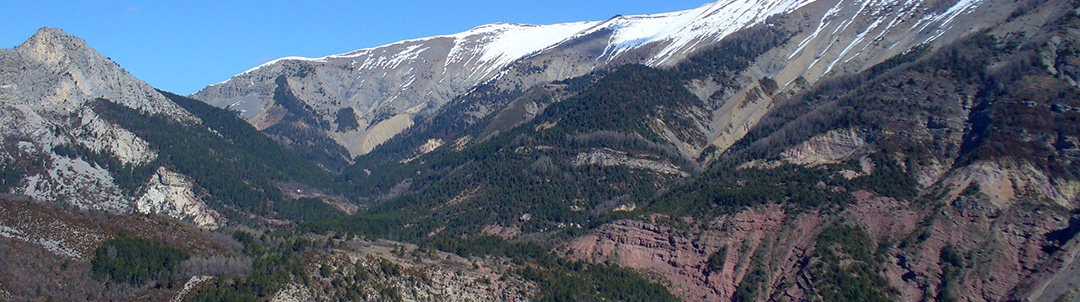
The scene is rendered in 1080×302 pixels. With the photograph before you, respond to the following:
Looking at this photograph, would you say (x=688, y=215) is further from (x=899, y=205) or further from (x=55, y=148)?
(x=55, y=148)

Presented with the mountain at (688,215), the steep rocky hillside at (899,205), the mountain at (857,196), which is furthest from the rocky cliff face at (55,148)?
the steep rocky hillside at (899,205)

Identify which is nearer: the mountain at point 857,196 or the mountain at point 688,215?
the mountain at point 688,215

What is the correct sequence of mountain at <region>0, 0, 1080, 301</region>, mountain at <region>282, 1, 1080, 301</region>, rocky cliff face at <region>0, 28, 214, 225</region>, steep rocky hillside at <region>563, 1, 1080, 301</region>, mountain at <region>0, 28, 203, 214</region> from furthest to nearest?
1. rocky cliff face at <region>0, 28, 214, 225</region>
2. mountain at <region>0, 28, 203, 214</region>
3. mountain at <region>282, 1, 1080, 301</region>
4. steep rocky hillside at <region>563, 1, 1080, 301</region>
5. mountain at <region>0, 0, 1080, 301</region>

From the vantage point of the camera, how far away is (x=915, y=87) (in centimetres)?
17650

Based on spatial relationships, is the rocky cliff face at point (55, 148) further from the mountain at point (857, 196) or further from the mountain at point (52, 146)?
the mountain at point (857, 196)

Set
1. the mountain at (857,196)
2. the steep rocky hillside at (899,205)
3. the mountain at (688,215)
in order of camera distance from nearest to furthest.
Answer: the mountain at (688,215) < the steep rocky hillside at (899,205) < the mountain at (857,196)

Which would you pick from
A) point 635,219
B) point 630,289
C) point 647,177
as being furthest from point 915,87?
point 630,289

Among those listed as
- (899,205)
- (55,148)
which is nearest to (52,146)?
(55,148)

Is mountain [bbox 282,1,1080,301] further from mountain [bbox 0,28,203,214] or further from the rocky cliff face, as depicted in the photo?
mountain [bbox 0,28,203,214]

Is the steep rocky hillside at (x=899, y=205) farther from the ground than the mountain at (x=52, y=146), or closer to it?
closer to it

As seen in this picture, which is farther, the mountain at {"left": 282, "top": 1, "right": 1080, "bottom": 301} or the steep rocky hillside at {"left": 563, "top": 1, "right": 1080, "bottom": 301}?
the mountain at {"left": 282, "top": 1, "right": 1080, "bottom": 301}

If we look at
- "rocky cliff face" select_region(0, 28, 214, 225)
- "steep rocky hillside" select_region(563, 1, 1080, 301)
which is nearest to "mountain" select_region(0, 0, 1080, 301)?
"steep rocky hillside" select_region(563, 1, 1080, 301)

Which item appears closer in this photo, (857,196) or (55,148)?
(857,196)

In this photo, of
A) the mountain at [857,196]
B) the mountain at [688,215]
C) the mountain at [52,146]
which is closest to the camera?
the mountain at [688,215]
